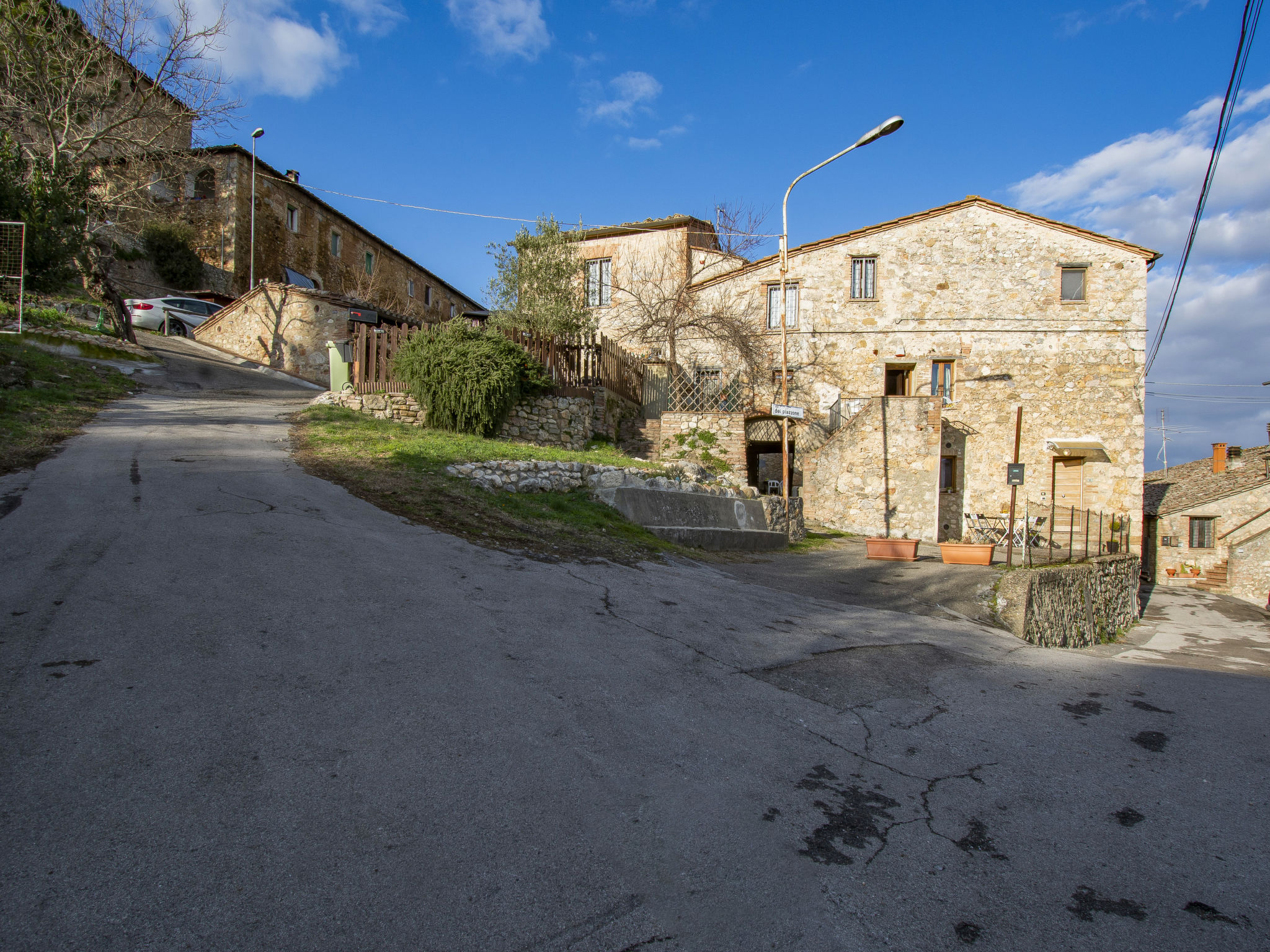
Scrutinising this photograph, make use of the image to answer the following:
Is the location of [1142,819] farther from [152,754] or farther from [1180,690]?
[152,754]

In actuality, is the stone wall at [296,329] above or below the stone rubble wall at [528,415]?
Result: above

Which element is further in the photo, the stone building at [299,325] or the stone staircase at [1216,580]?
the stone staircase at [1216,580]

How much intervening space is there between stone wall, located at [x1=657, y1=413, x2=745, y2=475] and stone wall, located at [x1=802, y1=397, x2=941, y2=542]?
293 centimetres

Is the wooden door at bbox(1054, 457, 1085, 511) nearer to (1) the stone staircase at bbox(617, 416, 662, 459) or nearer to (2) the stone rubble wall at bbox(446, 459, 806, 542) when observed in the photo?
(2) the stone rubble wall at bbox(446, 459, 806, 542)

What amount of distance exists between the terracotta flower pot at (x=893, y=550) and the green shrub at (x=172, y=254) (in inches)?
1134

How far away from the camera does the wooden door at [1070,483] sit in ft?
68.6

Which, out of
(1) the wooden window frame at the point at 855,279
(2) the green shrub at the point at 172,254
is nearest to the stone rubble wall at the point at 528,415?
(1) the wooden window frame at the point at 855,279

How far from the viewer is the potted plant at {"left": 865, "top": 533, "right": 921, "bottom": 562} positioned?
13.7 metres

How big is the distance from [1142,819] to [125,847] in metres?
4.51

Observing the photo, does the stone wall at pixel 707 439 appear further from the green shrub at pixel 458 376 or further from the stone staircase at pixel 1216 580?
the stone staircase at pixel 1216 580

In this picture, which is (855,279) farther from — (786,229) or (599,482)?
(599,482)

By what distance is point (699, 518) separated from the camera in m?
12.8

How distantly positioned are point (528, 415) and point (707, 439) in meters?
5.04

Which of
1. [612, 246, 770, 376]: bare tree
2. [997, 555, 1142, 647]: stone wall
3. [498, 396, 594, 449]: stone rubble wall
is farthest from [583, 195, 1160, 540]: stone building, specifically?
[997, 555, 1142, 647]: stone wall
